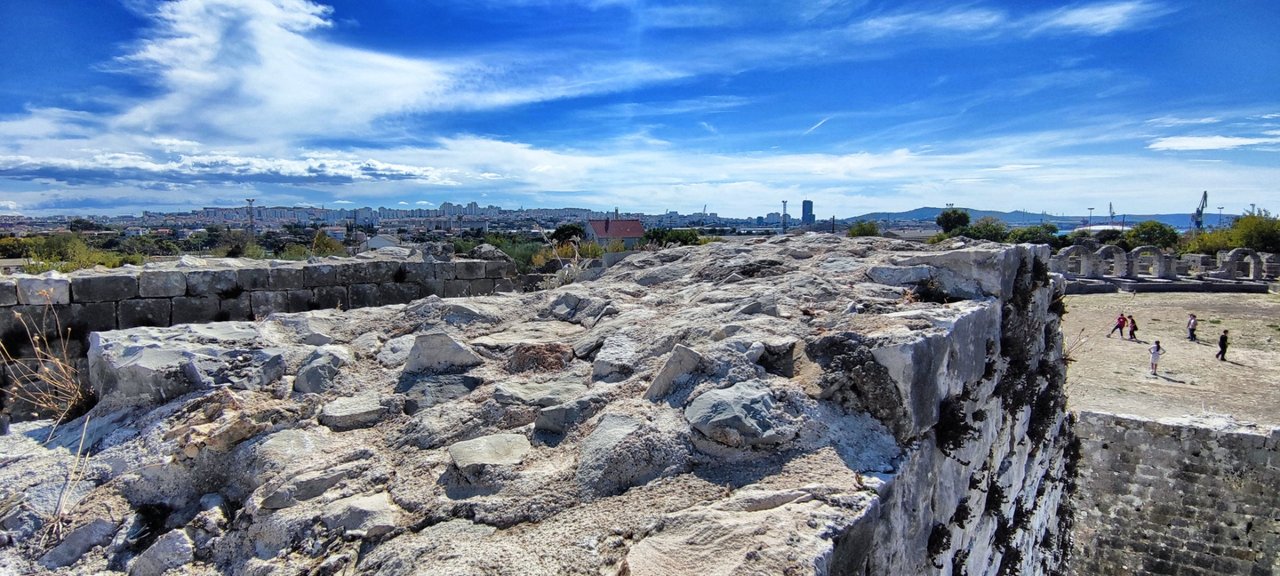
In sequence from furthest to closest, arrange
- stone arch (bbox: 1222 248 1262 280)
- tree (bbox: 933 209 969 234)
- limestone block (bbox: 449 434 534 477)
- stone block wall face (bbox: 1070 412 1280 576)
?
tree (bbox: 933 209 969 234) → stone arch (bbox: 1222 248 1262 280) → stone block wall face (bbox: 1070 412 1280 576) → limestone block (bbox: 449 434 534 477)

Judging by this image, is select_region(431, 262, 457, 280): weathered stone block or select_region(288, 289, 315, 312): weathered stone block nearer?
select_region(288, 289, 315, 312): weathered stone block

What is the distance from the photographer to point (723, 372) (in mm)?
2775

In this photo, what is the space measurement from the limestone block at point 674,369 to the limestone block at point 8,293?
4995 mm

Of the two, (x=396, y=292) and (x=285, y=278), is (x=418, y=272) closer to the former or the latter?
→ (x=396, y=292)

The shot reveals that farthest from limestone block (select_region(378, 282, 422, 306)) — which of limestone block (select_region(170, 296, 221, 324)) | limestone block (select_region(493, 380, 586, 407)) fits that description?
limestone block (select_region(493, 380, 586, 407))

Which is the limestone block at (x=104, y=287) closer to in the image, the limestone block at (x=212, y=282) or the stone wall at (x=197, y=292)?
the stone wall at (x=197, y=292)

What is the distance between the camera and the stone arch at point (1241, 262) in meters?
29.6

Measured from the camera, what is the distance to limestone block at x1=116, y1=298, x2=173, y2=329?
5.20 metres

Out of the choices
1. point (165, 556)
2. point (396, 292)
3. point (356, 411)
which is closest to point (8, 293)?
point (396, 292)

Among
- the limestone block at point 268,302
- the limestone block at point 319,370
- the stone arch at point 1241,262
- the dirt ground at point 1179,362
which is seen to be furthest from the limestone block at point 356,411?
the stone arch at point 1241,262

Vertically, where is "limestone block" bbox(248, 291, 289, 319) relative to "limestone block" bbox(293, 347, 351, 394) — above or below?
above

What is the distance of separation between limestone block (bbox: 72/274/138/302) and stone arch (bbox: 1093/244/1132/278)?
35988 millimetres

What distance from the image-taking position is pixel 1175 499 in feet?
25.8

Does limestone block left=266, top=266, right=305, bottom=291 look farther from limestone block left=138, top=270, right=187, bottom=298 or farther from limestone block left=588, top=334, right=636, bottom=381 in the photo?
limestone block left=588, top=334, right=636, bottom=381
